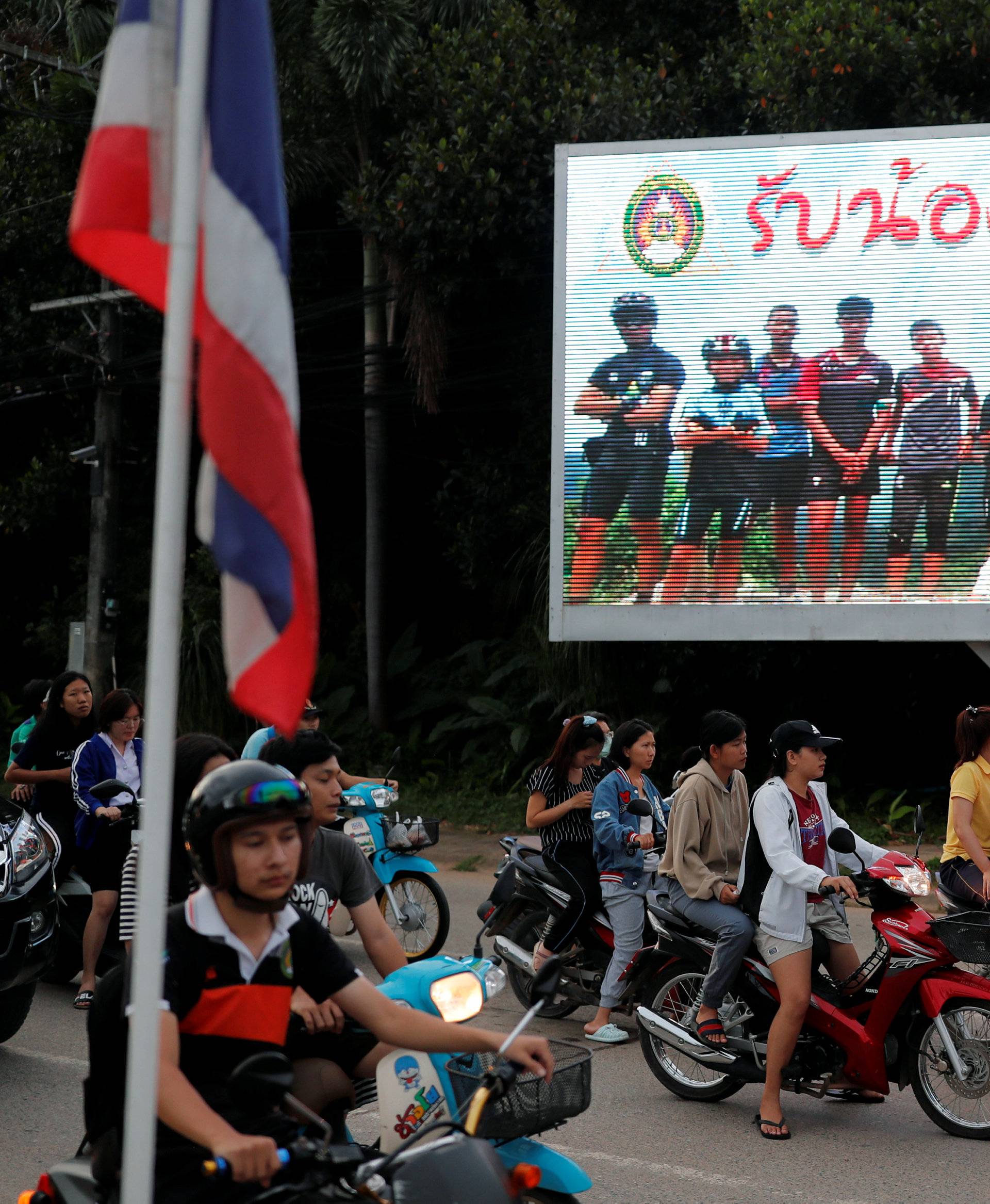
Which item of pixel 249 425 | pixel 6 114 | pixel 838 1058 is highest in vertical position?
pixel 6 114

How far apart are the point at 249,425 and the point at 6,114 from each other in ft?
67.9

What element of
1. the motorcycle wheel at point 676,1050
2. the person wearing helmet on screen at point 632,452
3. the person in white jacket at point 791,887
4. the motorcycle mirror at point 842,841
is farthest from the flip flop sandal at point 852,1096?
the person wearing helmet on screen at point 632,452

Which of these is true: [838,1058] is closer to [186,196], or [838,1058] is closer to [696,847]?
[696,847]

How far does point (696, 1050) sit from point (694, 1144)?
0.44 metres

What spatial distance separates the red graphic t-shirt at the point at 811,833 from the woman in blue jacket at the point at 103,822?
359cm

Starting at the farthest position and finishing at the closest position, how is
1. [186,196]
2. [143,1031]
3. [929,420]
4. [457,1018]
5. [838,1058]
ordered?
[929,420] → [838,1058] → [457,1018] → [186,196] → [143,1031]

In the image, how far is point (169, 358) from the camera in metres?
2.64

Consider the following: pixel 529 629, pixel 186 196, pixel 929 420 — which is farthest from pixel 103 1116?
pixel 529 629

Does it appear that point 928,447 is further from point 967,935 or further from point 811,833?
point 967,935

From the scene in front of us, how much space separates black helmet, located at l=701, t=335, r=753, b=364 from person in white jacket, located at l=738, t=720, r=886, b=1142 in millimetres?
8103

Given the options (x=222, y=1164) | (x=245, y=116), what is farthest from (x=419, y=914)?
(x=245, y=116)

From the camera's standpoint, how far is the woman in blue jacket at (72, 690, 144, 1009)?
7820mm

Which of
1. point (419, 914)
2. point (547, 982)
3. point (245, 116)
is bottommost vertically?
point (419, 914)

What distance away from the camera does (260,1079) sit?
8.25 feet
